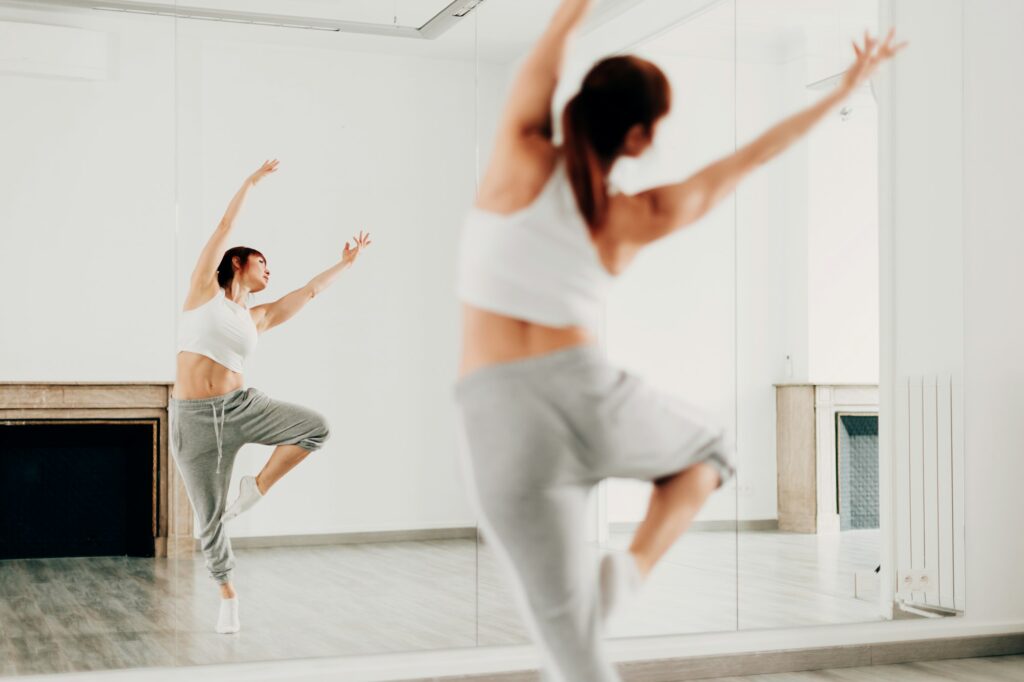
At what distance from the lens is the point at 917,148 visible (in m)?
4.66

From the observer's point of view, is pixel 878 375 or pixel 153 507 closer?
pixel 153 507

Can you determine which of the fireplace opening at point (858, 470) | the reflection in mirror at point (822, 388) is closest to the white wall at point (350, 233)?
the reflection in mirror at point (822, 388)

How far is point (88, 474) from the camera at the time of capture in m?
3.41

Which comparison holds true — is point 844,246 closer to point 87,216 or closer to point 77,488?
point 87,216

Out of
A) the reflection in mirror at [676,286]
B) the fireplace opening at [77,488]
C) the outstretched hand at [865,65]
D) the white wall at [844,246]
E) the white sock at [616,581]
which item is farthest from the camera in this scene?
the white wall at [844,246]

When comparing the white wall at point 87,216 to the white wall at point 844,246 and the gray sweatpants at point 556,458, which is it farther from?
the white wall at point 844,246

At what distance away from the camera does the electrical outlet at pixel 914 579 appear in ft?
15.1

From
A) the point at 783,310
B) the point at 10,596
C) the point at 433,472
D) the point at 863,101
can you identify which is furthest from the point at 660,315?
the point at 10,596

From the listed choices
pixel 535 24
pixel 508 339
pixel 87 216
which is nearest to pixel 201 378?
pixel 87 216

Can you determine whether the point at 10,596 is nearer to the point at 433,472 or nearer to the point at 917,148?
the point at 433,472

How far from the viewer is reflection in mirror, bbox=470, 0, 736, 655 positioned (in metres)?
3.88

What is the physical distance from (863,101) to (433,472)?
7.36 feet

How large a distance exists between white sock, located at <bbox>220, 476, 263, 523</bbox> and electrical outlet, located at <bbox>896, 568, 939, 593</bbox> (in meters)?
2.52

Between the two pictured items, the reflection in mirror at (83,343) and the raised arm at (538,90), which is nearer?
the raised arm at (538,90)
